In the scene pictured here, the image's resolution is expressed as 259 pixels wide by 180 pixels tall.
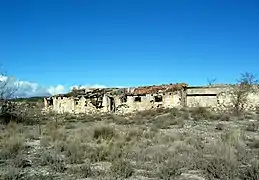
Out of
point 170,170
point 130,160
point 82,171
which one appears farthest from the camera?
point 130,160

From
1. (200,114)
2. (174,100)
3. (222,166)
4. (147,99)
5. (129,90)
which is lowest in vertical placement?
(222,166)

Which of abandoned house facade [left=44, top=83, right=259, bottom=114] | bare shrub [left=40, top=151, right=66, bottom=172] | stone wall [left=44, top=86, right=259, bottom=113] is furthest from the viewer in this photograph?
abandoned house facade [left=44, top=83, right=259, bottom=114]

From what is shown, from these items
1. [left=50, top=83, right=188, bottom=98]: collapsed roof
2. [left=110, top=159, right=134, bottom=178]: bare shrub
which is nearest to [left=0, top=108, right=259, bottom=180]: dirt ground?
[left=110, top=159, right=134, bottom=178]: bare shrub

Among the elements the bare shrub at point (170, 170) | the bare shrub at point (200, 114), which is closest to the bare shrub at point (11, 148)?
the bare shrub at point (170, 170)

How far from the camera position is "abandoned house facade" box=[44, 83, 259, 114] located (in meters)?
34.9

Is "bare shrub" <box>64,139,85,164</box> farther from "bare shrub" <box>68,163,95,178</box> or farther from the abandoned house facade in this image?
the abandoned house facade

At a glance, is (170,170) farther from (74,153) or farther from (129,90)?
(129,90)

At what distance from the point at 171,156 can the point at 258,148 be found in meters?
4.09

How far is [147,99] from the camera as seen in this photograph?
119 ft

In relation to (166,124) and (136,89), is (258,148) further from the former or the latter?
(136,89)

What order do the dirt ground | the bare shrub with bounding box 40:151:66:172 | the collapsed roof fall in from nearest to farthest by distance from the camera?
the dirt ground
the bare shrub with bounding box 40:151:66:172
the collapsed roof

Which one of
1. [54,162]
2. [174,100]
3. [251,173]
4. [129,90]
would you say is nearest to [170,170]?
[251,173]

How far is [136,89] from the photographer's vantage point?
3912 cm

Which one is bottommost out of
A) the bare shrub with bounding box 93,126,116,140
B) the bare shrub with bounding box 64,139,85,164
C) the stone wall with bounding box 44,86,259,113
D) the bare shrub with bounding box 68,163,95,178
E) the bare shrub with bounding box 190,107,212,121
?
the bare shrub with bounding box 68,163,95,178
